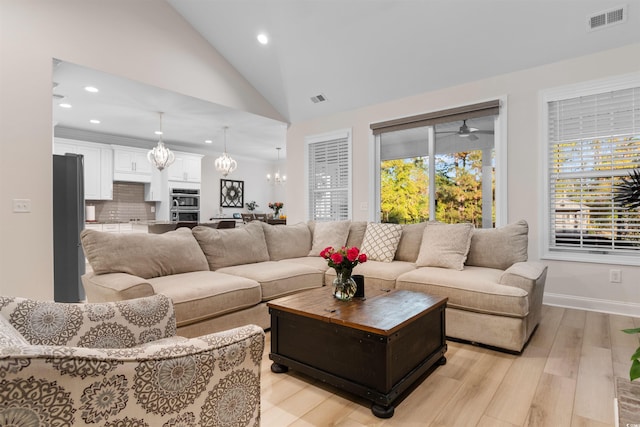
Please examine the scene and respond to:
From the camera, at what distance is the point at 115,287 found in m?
2.36

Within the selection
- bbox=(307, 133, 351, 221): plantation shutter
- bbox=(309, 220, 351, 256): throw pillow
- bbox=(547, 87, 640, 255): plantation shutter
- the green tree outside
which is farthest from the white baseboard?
bbox=(307, 133, 351, 221): plantation shutter

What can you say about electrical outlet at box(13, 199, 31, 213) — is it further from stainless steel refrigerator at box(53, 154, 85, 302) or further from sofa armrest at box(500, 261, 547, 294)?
sofa armrest at box(500, 261, 547, 294)

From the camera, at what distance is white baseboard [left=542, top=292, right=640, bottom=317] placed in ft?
11.3

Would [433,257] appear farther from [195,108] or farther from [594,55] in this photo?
[195,108]

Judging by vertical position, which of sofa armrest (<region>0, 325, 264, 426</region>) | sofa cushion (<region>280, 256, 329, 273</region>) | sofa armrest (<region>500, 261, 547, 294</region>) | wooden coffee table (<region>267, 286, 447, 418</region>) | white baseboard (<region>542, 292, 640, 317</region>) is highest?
sofa armrest (<region>0, 325, 264, 426</region>)

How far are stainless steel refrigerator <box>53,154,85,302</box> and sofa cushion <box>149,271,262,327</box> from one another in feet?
5.71

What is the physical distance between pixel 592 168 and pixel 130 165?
25.6 ft

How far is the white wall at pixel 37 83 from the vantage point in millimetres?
3257

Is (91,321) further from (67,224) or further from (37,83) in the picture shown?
(37,83)

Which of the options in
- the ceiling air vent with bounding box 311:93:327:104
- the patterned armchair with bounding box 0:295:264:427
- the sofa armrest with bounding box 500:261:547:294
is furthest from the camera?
the ceiling air vent with bounding box 311:93:327:104

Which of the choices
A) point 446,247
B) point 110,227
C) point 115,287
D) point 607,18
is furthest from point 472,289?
point 110,227

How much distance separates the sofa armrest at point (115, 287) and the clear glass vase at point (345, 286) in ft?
4.30

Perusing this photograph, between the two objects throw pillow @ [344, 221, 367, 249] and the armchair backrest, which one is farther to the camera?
throw pillow @ [344, 221, 367, 249]

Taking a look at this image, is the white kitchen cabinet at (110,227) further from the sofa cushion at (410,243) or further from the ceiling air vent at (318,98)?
the sofa cushion at (410,243)
